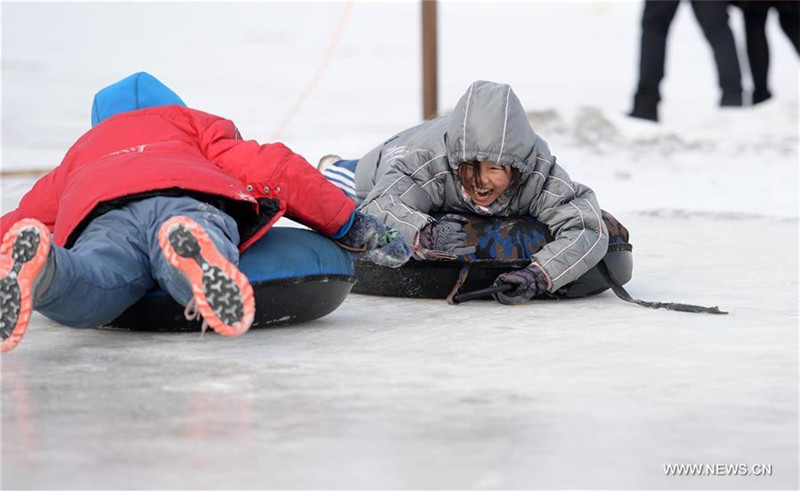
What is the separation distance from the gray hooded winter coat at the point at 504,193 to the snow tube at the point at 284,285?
0.46m

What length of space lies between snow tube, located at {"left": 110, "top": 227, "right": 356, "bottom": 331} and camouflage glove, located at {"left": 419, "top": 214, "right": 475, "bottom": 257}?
44 centimetres

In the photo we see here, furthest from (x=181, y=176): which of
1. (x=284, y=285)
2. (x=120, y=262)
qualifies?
(x=284, y=285)

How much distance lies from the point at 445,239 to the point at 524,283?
31cm

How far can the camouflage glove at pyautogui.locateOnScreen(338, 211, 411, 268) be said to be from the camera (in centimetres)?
384

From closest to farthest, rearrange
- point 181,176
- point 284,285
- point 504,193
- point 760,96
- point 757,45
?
point 181,176, point 284,285, point 504,193, point 757,45, point 760,96

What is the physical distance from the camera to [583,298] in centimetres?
448

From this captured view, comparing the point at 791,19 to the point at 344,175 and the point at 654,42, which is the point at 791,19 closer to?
the point at 654,42

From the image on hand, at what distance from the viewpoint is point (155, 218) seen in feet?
11.2

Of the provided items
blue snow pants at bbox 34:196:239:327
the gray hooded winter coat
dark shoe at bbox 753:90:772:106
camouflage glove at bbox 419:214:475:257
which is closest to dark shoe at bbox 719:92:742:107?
dark shoe at bbox 753:90:772:106

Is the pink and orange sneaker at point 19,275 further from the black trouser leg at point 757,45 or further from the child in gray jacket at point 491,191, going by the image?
the black trouser leg at point 757,45

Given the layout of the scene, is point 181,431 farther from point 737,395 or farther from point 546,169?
point 546,169

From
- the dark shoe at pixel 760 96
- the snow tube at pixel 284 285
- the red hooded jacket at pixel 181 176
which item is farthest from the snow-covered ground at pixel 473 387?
the dark shoe at pixel 760 96

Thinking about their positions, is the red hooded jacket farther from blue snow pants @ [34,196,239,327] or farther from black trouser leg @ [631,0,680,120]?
black trouser leg @ [631,0,680,120]

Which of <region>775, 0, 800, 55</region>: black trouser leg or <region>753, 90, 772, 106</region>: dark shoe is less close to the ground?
<region>775, 0, 800, 55</region>: black trouser leg
